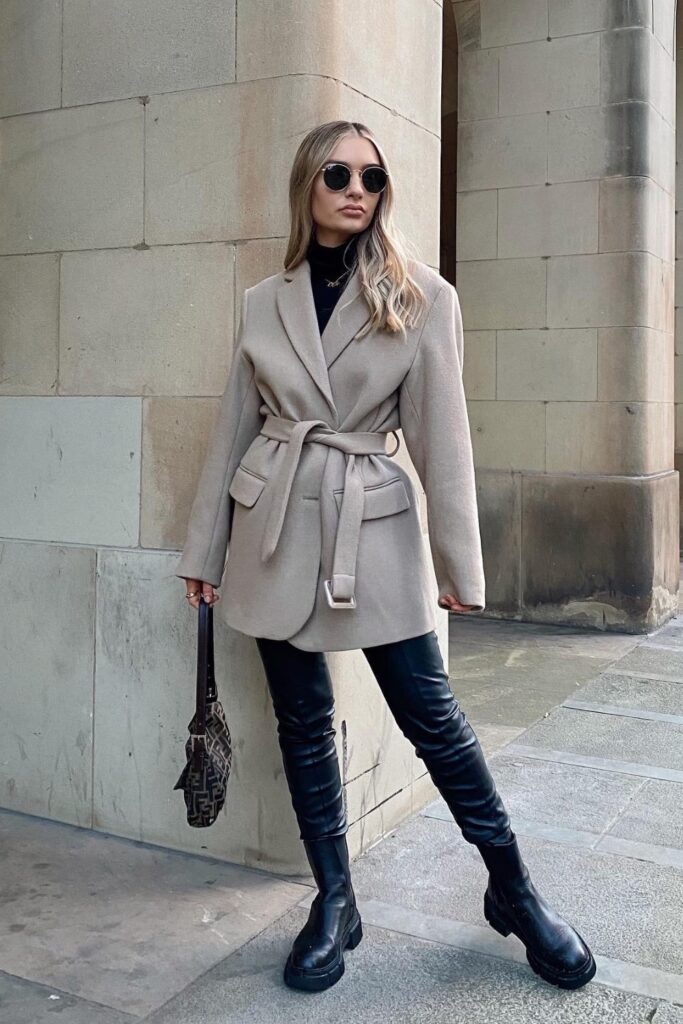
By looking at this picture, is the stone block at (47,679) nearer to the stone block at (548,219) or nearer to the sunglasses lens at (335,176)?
the sunglasses lens at (335,176)

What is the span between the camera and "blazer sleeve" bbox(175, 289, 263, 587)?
307 cm

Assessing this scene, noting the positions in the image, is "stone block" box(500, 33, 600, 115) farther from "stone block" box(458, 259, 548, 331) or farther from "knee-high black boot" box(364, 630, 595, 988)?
"knee-high black boot" box(364, 630, 595, 988)

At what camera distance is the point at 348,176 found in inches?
111

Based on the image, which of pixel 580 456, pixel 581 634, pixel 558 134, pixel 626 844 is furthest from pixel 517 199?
pixel 626 844

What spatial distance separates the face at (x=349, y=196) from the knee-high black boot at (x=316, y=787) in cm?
109

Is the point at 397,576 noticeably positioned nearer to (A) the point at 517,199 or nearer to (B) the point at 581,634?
(B) the point at 581,634

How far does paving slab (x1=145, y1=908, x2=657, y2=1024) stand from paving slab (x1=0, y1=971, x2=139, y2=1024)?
119 millimetres

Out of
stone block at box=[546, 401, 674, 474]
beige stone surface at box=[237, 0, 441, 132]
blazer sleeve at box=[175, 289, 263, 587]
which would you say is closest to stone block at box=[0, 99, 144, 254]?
beige stone surface at box=[237, 0, 441, 132]

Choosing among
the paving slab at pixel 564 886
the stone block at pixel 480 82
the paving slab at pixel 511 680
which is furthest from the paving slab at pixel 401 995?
the stone block at pixel 480 82

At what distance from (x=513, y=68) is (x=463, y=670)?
4341mm

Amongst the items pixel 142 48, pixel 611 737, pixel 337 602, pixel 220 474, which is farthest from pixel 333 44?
pixel 611 737

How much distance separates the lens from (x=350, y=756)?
3.71 metres

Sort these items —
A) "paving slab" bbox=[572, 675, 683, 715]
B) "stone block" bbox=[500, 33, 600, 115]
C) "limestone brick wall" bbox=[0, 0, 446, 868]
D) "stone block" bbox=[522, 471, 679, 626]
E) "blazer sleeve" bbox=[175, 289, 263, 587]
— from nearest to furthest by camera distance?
1. "blazer sleeve" bbox=[175, 289, 263, 587]
2. "limestone brick wall" bbox=[0, 0, 446, 868]
3. "paving slab" bbox=[572, 675, 683, 715]
4. "stone block" bbox=[522, 471, 679, 626]
5. "stone block" bbox=[500, 33, 600, 115]

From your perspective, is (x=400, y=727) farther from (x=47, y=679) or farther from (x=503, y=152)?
(x=503, y=152)
